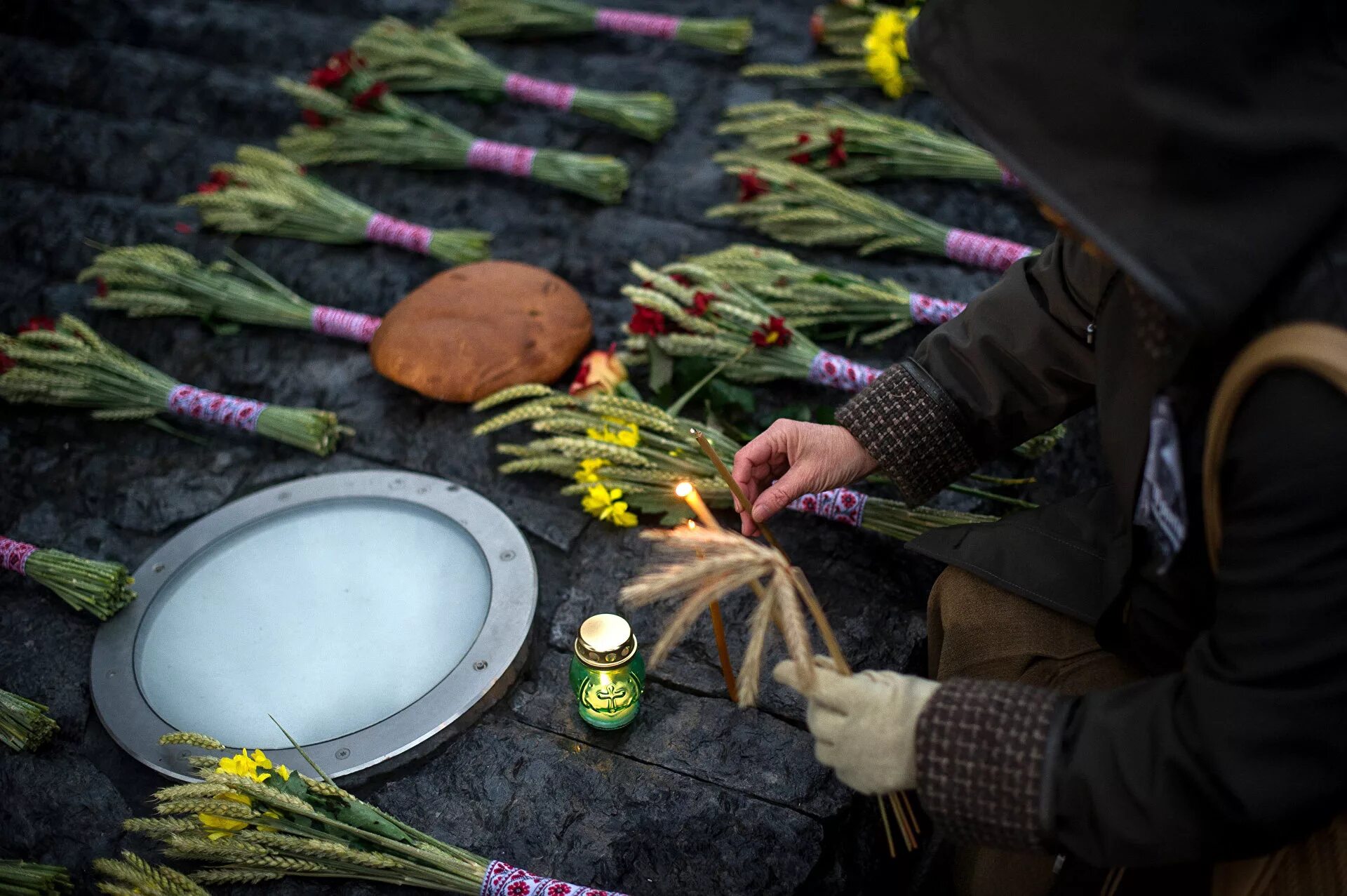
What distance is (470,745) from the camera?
2.07 metres

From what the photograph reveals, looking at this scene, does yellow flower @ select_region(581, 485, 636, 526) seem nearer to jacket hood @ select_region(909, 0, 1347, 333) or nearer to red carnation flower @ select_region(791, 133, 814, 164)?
jacket hood @ select_region(909, 0, 1347, 333)

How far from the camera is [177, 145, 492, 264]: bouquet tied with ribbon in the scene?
336 cm

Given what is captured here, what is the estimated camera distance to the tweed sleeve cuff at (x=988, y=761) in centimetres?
138

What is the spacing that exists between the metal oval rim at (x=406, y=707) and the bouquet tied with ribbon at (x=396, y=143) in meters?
1.40

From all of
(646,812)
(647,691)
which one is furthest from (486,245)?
(646,812)

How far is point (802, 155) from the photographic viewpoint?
3562 mm

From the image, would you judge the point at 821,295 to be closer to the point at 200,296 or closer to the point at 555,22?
the point at 200,296

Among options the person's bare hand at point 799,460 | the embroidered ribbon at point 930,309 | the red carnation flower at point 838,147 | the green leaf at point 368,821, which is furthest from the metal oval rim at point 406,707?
the red carnation flower at point 838,147

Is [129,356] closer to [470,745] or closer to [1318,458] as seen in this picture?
[470,745]

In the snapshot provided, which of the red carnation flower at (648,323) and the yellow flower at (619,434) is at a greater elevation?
the red carnation flower at (648,323)

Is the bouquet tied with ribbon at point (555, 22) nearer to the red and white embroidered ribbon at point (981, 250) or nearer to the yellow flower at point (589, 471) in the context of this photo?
the red and white embroidered ribbon at point (981, 250)

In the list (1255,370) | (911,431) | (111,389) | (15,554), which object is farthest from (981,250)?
(15,554)

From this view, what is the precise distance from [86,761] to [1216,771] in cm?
200

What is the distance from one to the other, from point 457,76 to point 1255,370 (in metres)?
3.48
